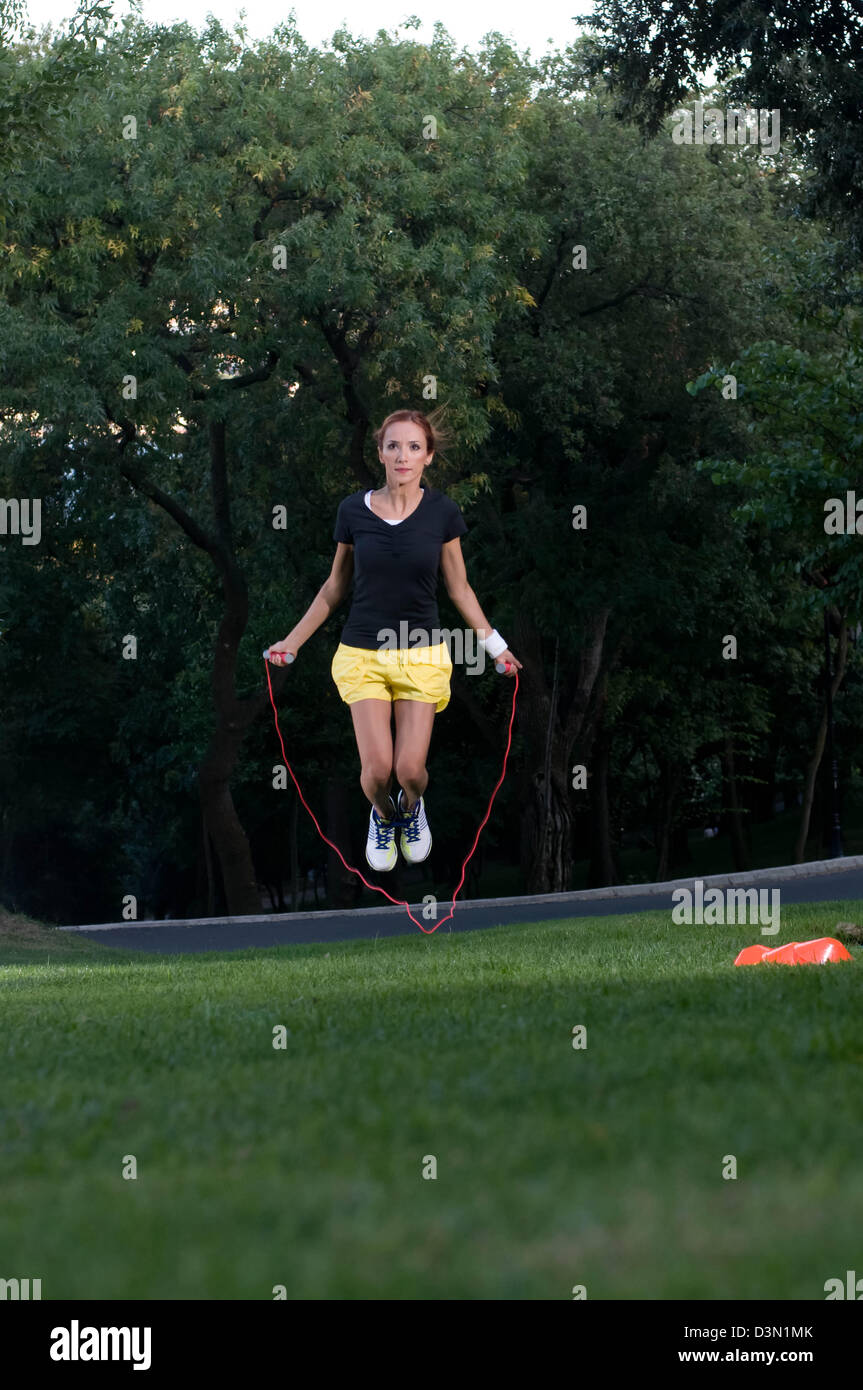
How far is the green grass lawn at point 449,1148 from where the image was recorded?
2.90 m

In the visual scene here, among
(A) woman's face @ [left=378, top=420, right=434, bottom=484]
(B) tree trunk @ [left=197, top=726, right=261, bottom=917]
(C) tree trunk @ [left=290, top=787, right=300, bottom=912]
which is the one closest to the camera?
(A) woman's face @ [left=378, top=420, right=434, bottom=484]

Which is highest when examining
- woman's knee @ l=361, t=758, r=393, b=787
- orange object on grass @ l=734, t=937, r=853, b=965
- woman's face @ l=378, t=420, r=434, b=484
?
woman's face @ l=378, t=420, r=434, b=484

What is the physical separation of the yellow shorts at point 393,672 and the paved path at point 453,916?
40.1ft

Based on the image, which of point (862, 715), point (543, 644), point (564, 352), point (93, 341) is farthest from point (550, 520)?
point (862, 715)

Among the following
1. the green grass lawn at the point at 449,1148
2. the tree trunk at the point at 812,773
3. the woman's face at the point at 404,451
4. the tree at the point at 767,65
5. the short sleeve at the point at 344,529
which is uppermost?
the tree at the point at 767,65

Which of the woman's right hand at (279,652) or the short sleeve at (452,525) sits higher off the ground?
the short sleeve at (452,525)

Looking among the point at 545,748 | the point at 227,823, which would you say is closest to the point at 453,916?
the point at 545,748

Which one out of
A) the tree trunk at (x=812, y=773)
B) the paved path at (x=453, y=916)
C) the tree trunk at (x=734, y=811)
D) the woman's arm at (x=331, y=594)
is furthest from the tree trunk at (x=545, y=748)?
the woman's arm at (x=331, y=594)

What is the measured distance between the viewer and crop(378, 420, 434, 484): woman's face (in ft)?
31.6

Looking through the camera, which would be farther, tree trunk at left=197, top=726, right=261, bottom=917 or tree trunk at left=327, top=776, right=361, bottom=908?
tree trunk at left=327, top=776, right=361, bottom=908

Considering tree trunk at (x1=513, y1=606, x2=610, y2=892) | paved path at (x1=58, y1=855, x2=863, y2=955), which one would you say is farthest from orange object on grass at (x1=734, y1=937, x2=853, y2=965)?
tree trunk at (x1=513, y1=606, x2=610, y2=892)

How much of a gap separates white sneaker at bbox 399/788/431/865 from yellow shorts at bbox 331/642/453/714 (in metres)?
0.73

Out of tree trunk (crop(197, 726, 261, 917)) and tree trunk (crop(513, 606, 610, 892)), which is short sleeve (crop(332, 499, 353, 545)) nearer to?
tree trunk (crop(197, 726, 261, 917))

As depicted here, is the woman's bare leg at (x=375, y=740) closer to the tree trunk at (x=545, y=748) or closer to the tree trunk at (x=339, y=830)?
the tree trunk at (x=545, y=748)
